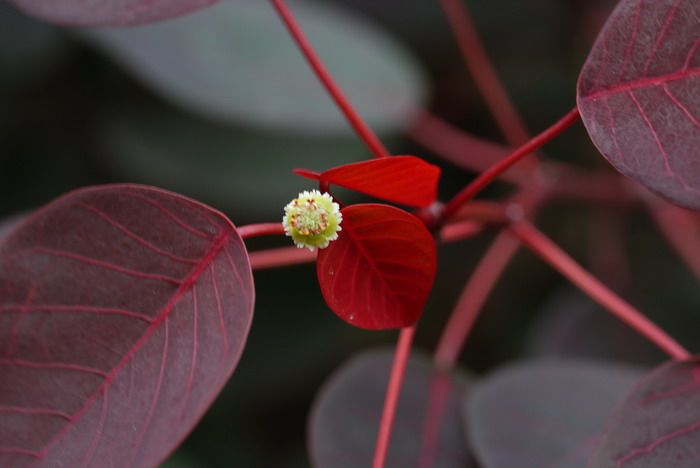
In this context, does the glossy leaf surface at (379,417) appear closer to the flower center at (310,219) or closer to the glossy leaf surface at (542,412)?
the glossy leaf surface at (542,412)

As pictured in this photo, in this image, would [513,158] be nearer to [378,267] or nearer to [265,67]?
[378,267]

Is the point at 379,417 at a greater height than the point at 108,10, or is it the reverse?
the point at 108,10

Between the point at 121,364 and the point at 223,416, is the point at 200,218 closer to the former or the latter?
the point at 121,364

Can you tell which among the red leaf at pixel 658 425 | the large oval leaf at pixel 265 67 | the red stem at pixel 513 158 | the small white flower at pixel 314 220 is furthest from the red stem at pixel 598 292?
the large oval leaf at pixel 265 67

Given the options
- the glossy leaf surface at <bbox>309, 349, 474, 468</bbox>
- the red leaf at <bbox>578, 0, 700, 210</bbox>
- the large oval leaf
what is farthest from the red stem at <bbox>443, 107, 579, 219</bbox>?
the large oval leaf

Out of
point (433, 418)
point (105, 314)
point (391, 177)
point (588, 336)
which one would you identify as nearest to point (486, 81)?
point (588, 336)

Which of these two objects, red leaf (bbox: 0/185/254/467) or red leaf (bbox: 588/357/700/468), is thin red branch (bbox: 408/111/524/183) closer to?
red leaf (bbox: 588/357/700/468)

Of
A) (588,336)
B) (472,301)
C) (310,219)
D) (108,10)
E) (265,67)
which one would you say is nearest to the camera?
(310,219)
